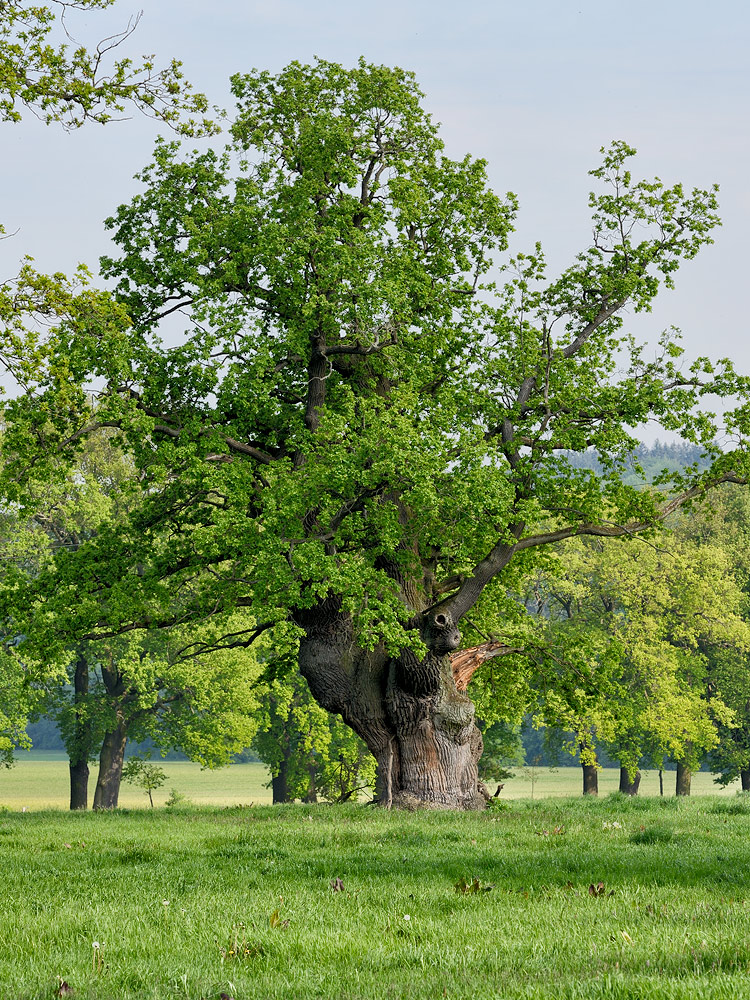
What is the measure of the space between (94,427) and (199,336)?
3.21 metres

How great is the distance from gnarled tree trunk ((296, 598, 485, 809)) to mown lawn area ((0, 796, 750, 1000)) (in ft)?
21.2

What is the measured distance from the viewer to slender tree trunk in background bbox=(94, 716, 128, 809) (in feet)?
136

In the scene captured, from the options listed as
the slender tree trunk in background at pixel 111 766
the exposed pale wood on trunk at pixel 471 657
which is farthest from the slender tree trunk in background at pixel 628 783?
the exposed pale wood on trunk at pixel 471 657

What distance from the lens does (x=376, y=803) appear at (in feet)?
71.3

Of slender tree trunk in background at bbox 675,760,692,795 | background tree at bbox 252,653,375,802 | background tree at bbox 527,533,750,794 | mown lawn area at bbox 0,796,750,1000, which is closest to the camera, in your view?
mown lawn area at bbox 0,796,750,1000

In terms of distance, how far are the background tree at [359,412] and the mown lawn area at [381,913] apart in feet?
21.4

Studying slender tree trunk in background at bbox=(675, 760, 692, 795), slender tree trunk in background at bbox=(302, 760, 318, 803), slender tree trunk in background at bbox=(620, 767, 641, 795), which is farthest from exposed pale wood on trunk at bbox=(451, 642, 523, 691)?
slender tree trunk in background at bbox=(675, 760, 692, 795)

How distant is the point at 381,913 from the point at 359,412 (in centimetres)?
1428

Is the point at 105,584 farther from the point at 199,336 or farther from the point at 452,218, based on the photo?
the point at 452,218

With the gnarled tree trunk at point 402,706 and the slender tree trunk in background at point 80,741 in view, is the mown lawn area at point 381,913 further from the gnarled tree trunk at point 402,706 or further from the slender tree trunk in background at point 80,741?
the slender tree trunk in background at point 80,741

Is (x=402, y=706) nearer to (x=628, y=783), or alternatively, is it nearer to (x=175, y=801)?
(x=175, y=801)

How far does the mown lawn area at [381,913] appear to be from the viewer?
6055mm

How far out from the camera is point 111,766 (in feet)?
138

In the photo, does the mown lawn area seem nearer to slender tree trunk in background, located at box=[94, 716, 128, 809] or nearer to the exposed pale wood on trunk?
the exposed pale wood on trunk
